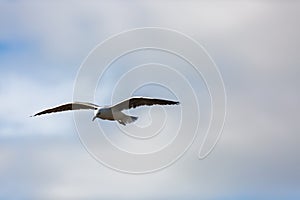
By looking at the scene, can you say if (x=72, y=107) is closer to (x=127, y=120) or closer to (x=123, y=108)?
(x=123, y=108)

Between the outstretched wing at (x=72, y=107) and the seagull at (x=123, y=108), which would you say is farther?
the outstretched wing at (x=72, y=107)

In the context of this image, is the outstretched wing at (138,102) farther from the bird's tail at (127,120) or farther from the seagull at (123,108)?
the bird's tail at (127,120)

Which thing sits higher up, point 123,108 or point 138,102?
point 138,102

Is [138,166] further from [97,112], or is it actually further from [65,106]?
[65,106]

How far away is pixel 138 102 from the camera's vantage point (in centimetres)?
2533

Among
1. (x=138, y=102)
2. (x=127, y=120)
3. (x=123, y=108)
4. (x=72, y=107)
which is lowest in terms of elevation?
(x=127, y=120)

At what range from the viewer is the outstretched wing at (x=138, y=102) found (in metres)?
25.0

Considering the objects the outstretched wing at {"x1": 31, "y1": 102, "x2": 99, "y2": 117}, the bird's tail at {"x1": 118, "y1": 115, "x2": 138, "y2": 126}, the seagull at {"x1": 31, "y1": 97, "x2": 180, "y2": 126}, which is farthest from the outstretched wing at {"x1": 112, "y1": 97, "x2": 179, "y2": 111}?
the outstretched wing at {"x1": 31, "y1": 102, "x2": 99, "y2": 117}

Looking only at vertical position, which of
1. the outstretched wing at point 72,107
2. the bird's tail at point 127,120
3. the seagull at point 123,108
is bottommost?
the bird's tail at point 127,120

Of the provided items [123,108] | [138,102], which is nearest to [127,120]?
[123,108]

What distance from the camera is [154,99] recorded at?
2566 centimetres

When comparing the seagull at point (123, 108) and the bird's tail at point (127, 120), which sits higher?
the seagull at point (123, 108)

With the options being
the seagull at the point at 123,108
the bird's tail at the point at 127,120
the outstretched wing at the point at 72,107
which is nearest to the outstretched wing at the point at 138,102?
the seagull at the point at 123,108

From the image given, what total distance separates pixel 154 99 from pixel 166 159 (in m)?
2.71
